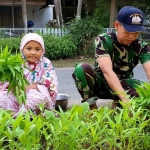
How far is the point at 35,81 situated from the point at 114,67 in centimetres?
80

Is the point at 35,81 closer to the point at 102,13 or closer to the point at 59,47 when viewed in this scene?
the point at 59,47

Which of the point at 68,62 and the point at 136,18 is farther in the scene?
the point at 68,62

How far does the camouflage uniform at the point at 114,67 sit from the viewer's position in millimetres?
3037

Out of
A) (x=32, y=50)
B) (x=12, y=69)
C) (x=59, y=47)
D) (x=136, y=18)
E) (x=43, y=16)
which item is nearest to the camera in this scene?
(x=12, y=69)

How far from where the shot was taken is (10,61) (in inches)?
82.0

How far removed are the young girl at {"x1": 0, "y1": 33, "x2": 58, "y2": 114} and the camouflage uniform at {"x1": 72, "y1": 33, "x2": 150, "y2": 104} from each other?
0.36m

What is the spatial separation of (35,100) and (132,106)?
989mm

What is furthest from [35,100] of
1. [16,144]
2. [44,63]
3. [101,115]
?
[16,144]

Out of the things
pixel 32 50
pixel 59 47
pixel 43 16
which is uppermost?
pixel 32 50

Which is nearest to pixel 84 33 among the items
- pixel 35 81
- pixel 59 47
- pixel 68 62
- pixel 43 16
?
pixel 59 47

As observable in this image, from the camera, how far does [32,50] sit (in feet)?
9.60

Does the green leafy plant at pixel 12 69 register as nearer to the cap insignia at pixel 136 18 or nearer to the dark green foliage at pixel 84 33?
the cap insignia at pixel 136 18

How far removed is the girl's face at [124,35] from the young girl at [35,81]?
2.19ft

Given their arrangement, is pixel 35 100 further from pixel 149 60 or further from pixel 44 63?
pixel 149 60
